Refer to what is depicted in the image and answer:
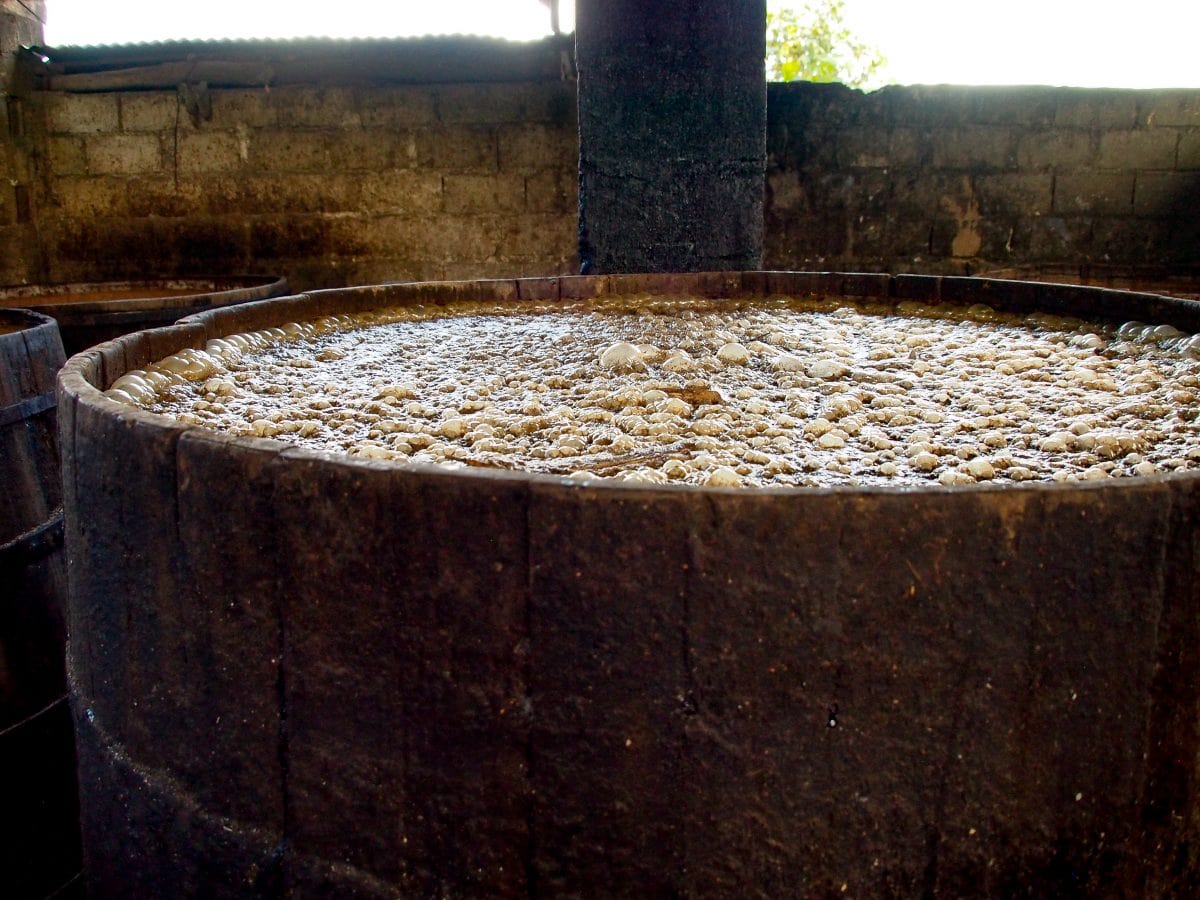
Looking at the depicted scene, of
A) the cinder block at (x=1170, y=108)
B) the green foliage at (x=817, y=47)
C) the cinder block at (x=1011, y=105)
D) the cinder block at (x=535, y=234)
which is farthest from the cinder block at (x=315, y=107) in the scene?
the green foliage at (x=817, y=47)

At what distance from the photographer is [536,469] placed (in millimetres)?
1405

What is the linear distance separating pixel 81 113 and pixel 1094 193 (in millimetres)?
6439

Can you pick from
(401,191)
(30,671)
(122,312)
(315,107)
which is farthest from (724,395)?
(315,107)

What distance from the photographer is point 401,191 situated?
19.9ft

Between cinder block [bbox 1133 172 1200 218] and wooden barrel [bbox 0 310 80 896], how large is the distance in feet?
20.0

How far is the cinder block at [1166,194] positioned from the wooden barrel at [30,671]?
610 cm

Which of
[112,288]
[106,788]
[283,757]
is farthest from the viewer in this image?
[112,288]

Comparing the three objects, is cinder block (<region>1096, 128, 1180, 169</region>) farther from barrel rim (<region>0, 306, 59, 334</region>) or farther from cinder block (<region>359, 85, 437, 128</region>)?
barrel rim (<region>0, 306, 59, 334</region>)

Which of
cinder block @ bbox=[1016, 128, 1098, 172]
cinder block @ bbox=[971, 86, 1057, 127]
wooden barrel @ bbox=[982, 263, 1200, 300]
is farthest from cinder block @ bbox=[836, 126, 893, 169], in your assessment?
wooden barrel @ bbox=[982, 263, 1200, 300]

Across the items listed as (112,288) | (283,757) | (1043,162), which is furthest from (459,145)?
(283,757)

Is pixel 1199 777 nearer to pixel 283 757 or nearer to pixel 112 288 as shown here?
pixel 283 757

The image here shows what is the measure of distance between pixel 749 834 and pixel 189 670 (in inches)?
27.7

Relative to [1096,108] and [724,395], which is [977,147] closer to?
[1096,108]

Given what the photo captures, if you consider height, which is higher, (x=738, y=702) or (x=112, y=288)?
(x=112, y=288)
